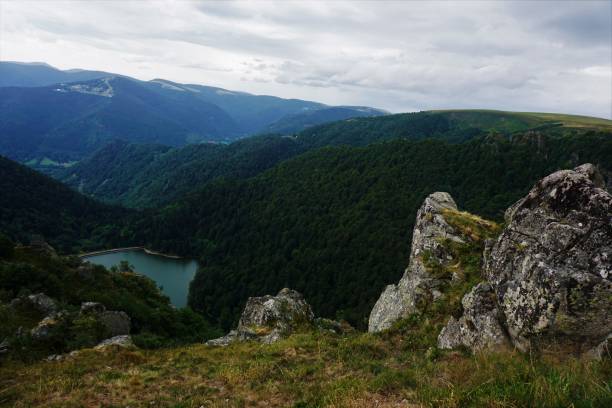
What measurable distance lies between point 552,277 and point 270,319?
848 inches

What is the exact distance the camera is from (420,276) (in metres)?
26.0

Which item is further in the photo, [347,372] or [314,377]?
[347,372]

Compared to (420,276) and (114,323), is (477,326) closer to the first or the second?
(420,276)

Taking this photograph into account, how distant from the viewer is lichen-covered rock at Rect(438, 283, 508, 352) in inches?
659

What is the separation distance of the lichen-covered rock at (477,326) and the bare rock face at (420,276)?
16.3 ft

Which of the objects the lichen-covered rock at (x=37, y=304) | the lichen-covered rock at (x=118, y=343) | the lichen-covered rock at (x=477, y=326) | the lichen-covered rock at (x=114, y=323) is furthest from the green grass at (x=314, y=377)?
the lichen-covered rock at (x=37, y=304)

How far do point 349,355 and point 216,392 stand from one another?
6447 millimetres

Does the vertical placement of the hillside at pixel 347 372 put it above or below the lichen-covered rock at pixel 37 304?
above

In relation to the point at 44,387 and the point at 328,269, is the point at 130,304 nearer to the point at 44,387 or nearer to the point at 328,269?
the point at 44,387

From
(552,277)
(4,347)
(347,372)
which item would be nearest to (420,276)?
(552,277)

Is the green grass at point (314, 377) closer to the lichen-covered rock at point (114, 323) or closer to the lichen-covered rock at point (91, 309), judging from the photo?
the lichen-covered rock at point (114, 323)

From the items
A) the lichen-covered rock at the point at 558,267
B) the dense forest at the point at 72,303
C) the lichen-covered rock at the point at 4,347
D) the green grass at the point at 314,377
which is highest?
the lichen-covered rock at the point at 558,267

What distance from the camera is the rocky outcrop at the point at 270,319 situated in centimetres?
2850

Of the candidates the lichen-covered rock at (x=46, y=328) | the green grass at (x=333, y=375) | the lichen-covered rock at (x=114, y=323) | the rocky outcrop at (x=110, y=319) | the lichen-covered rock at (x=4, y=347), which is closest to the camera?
the green grass at (x=333, y=375)
